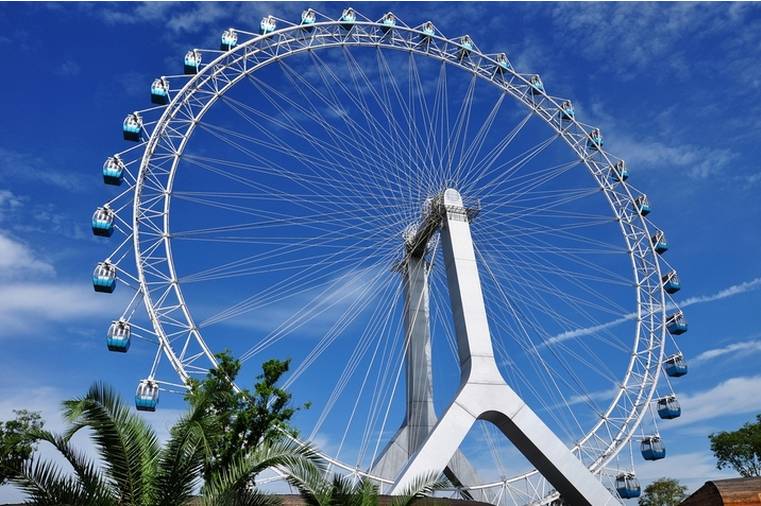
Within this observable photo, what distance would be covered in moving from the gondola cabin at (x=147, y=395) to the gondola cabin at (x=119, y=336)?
157cm

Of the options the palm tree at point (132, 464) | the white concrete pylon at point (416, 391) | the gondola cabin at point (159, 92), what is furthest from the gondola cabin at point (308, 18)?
the palm tree at point (132, 464)

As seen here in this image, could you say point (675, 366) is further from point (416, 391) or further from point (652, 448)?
point (416, 391)

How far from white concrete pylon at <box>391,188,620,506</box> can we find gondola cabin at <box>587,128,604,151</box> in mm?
12768

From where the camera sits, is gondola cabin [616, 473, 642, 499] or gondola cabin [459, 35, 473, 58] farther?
gondola cabin [459, 35, 473, 58]

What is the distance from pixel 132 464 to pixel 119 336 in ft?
44.6

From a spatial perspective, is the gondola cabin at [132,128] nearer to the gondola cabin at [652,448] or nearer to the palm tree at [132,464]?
the palm tree at [132,464]

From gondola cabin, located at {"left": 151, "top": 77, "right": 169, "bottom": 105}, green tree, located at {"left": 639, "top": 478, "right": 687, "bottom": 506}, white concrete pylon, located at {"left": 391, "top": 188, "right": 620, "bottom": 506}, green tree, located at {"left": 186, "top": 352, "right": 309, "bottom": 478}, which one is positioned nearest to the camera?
green tree, located at {"left": 186, "top": 352, "right": 309, "bottom": 478}

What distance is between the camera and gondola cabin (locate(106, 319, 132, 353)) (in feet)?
69.1

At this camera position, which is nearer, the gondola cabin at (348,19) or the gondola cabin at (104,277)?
the gondola cabin at (104,277)

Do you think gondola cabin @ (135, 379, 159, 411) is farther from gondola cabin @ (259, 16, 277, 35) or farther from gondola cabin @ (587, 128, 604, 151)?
gondola cabin @ (587, 128, 604, 151)

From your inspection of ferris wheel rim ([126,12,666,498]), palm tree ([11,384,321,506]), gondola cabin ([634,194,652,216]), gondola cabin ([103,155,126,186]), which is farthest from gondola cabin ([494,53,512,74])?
palm tree ([11,384,321,506])

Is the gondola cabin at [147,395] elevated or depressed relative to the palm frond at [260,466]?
elevated

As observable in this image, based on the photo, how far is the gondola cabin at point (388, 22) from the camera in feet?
94.5

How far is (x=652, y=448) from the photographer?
27.4 m
